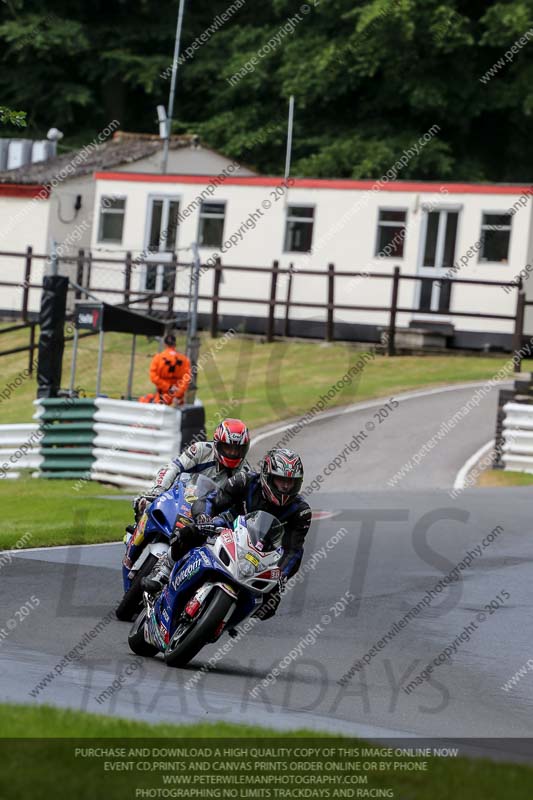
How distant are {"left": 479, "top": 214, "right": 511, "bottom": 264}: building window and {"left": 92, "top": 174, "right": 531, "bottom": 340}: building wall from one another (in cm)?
15

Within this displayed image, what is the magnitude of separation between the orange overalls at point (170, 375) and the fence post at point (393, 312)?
36.2ft

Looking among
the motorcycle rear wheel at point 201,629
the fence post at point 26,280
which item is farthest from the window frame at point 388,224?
the motorcycle rear wheel at point 201,629

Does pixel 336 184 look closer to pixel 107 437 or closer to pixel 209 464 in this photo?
pixel 107 437

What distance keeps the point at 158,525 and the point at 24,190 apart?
106 feet

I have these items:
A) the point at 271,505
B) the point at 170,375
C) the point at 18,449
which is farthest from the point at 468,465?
the point at 271,505

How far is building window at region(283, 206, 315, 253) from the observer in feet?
119

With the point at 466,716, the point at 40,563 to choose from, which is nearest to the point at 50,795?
the point at 466,716

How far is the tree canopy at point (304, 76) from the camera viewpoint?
48812 mm

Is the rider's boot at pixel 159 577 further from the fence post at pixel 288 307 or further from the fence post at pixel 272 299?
the fence post at pixel 288 307

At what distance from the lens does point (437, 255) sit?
34.8 metres

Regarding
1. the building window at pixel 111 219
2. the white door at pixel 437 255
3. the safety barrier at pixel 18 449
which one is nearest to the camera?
the safety barrier at pixel 18 449

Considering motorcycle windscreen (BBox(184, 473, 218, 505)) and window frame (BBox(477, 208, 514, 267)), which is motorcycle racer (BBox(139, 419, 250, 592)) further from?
window frame (BBox(477, 208, 514, 267))

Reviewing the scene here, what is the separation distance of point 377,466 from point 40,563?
372 inches

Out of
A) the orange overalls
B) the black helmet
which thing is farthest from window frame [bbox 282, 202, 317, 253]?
the black helmet
